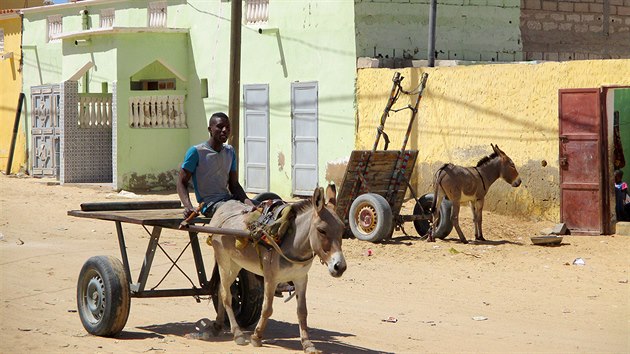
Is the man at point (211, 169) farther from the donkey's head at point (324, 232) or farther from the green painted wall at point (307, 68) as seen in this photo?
the green painted wall at point (307, 68)

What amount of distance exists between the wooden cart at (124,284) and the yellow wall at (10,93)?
21.3 meters

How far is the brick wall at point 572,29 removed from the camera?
896 inches

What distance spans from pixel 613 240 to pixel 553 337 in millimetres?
6491

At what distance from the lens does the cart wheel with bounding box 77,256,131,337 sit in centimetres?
908

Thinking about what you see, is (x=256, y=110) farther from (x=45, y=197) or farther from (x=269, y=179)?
(x=45, y=197)

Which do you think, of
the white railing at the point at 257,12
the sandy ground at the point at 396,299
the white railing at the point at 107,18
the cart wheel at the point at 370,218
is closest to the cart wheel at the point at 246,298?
the sandy ground at the point at 396,299

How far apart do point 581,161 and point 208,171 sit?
28.4ft

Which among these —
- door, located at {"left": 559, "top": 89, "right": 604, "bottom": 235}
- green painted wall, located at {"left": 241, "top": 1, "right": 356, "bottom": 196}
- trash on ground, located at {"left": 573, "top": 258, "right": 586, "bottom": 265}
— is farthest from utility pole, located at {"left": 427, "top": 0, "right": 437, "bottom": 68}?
trash on ground, located at {"left": 573, "top": 258, "right": 586, "bottom": 265}

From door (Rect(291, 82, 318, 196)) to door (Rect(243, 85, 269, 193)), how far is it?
0.87m

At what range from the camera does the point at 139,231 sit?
17453mm

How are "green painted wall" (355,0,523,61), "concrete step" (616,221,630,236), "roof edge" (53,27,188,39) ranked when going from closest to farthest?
"concrete step" (616,221,630,236), "green painted wall" (355,0,523,61), "roof edge" (53,27,188,39)

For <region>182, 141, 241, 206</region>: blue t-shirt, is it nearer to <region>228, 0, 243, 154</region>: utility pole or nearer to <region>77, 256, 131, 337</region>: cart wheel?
<region>77, 256, 131, 337</region>: cart wheel

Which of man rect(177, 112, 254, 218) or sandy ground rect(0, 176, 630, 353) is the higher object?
man rect(177, 112, 254, 218)

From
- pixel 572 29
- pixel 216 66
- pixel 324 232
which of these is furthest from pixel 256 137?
pixel 324 232
